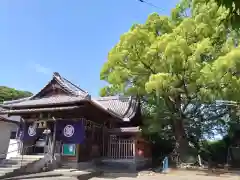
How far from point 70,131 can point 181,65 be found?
781 centimetres

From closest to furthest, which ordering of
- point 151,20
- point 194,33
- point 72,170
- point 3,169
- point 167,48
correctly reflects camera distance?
point 3,169, point 72,170, point 167,48, point 194,33, point 151,20

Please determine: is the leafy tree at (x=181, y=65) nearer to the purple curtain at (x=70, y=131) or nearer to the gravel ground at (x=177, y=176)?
the gravel ground at (x=177, y=176)

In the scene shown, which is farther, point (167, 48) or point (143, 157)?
point (143, 157)

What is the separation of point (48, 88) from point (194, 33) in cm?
1076

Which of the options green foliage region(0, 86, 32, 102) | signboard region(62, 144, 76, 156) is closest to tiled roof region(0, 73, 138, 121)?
signboard region(62, 144, 76, 156)

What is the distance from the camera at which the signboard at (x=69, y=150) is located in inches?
603

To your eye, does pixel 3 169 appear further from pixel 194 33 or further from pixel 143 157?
pixel 194 33

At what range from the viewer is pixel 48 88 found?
60.8 ft

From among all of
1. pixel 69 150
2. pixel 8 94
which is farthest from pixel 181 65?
pixel 8 94

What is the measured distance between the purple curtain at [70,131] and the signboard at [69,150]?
0.25 meters

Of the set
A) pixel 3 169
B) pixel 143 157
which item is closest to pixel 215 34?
pixel 143 157

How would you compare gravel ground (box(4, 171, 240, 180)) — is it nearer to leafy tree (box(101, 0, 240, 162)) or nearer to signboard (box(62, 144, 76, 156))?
signboard (box(62, 144, 76, 156))

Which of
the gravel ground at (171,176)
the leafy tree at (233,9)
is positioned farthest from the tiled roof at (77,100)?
the leafy tree at (233,9)

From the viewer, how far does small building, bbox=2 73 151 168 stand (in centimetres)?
1530
